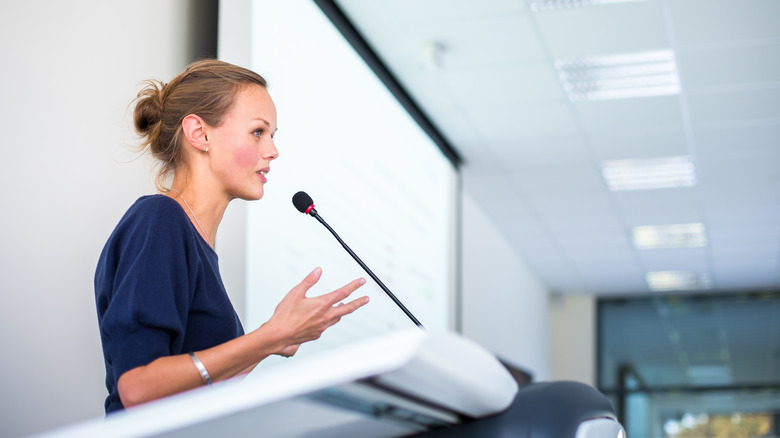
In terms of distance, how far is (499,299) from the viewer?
6520mm

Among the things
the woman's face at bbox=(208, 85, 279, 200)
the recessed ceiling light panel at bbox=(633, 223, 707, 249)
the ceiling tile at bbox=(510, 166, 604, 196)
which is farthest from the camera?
the recessed ceiling light panel at bbox=(633, 223, 707, 249)

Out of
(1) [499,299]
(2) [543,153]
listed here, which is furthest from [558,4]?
(1) [499,299]

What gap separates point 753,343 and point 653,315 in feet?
3.23

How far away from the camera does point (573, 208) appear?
19.9ft

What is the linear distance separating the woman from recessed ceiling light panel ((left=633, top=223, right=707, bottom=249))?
5.72 metres

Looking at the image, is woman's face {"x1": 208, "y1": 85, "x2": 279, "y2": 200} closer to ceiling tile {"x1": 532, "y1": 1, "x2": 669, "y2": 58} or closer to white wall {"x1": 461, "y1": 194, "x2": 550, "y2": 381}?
ceiling tile {"x1": 532, "y1": 1, "x2": 669, "y2": 58}

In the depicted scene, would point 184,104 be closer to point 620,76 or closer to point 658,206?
point 620,76

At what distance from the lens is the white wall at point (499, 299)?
571 cm

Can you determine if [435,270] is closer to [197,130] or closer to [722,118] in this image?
[722,118]

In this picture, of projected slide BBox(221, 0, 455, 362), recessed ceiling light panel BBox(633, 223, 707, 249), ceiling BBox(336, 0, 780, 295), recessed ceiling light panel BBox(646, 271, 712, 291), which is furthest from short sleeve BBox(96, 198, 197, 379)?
recessed ceiling light panel BBox(646, 271, 712, 291)

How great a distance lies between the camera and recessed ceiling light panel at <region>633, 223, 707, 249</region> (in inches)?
255

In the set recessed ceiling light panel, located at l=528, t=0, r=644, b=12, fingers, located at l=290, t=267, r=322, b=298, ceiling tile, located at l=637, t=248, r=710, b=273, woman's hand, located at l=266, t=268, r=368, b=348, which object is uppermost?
recessed ceiling light panel, located at l=528, t=0, r=644, b=12

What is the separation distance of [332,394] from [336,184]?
8.84ft

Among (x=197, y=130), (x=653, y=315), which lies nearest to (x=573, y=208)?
(x=653, y=315)
